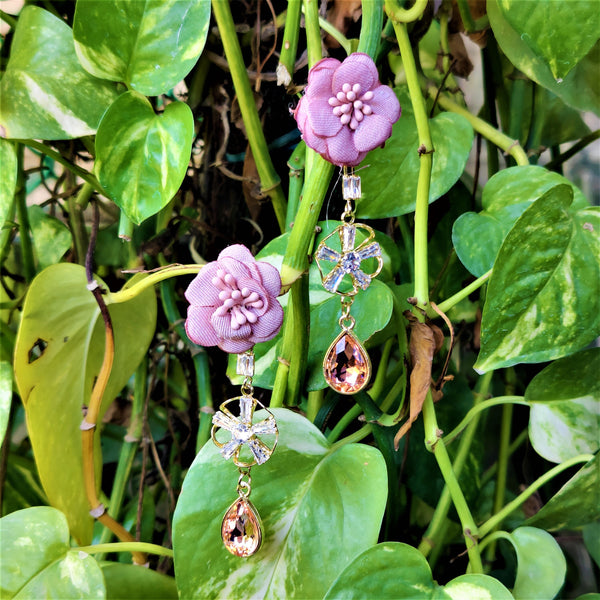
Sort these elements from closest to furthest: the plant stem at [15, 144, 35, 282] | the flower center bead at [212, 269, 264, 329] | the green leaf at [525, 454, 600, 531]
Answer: the flower center bead at [212, 269, 264, 329] < the green leaf at [525, 454, 600, 531] < the plant stem at [15, 144, 35, 282]

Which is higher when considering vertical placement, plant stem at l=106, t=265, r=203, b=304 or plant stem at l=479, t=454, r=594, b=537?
plant stem at l=106, t=265, r=203, b=304

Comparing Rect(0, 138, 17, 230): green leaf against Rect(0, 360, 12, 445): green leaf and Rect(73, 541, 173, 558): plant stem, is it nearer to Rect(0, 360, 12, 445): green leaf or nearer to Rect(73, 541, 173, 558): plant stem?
Rect(0, 360, 12, 445): green leaf

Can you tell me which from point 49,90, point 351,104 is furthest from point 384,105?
point 49,90

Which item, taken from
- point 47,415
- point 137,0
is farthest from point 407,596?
point 137,0

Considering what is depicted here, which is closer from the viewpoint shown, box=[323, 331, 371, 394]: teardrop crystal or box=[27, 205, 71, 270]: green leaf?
box=[323, 331, 371, 394]: teardrop crystal

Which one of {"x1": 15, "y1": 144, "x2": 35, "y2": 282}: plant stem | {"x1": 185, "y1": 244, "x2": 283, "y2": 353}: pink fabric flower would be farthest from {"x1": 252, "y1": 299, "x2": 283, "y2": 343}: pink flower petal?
{"x1": 15, "y1": 144, "x2": 35, "y2": 282}: plant stem

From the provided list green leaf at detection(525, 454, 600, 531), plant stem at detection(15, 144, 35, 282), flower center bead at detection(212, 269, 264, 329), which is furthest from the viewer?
plant stem at detection(15, 144, 35, 282)

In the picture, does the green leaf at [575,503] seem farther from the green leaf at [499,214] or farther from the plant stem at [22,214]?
the plant stem at [22,214]

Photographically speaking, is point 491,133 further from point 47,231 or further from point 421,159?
point 47,231

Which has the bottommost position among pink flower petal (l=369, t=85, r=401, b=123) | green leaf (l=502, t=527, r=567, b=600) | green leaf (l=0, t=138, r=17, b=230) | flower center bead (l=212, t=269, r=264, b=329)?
green leaf (l=502, t=527, r=567, b=600)
